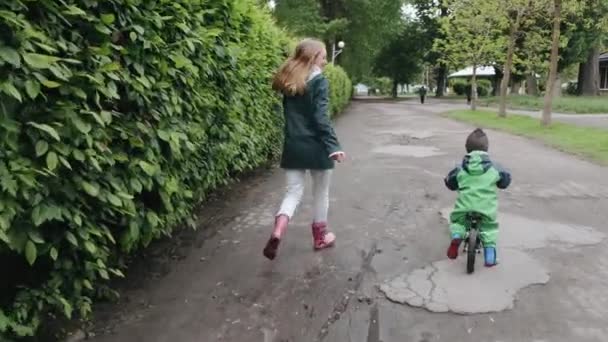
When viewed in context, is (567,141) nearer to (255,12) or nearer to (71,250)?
(255,12)

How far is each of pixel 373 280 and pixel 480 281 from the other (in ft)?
2.76

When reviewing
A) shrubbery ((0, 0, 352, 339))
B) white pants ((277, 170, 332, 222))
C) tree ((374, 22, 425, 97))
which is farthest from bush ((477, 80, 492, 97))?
shrubbery ((0, 0, 352, 339))

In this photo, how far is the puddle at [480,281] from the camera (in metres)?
3.72

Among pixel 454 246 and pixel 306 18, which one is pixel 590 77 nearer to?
pixel 306 18

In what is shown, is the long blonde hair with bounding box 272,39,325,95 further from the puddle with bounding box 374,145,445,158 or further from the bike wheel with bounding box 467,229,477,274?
the puddle with bounding box 374,145,445,158

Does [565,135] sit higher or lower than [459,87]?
higher

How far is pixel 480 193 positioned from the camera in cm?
434

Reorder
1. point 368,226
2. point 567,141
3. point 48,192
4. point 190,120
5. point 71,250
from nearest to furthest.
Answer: point 48,192 → point 71,250 → point 190,120 → point 368,226 → point 567,141

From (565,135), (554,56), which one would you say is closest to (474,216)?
(565,135)

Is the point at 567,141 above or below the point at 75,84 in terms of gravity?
below

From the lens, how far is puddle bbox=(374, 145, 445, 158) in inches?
439

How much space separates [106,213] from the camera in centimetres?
304

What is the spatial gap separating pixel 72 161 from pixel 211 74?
1921 mm

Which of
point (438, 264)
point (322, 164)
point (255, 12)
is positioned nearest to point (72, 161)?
point (322, 164)
